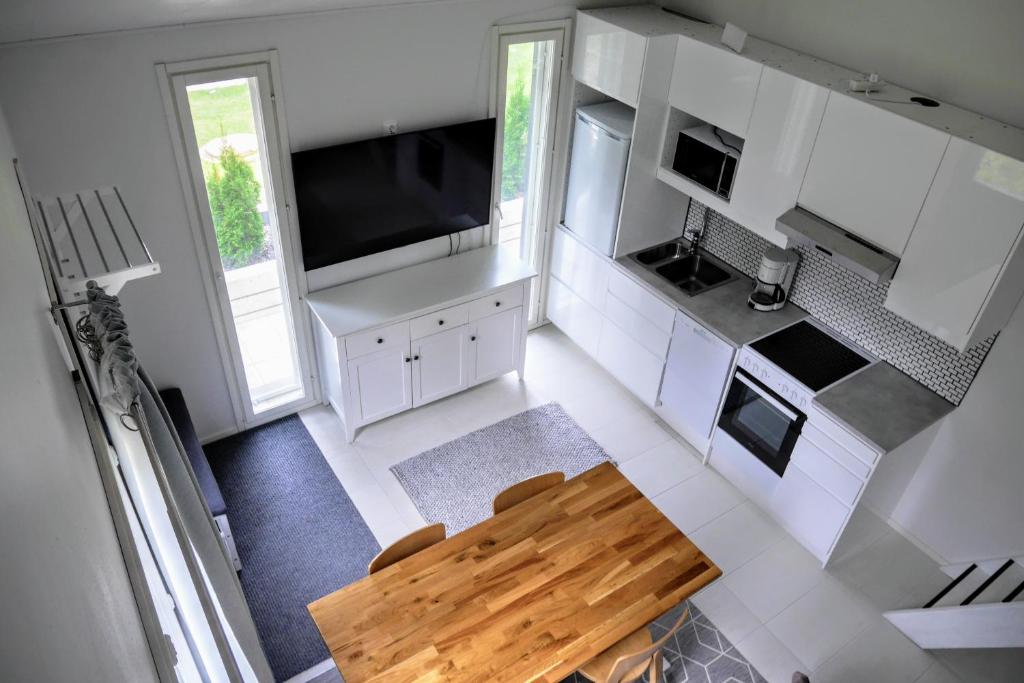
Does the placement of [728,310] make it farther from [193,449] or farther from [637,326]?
[193,449]

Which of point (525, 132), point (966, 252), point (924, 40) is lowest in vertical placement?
point (525, 132)

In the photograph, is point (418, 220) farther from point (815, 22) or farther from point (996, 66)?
point (996, 66)

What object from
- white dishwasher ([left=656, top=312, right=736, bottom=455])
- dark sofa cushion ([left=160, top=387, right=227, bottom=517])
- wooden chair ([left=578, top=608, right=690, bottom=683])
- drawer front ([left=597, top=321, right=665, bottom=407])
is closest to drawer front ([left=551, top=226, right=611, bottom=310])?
drawer front ([left=597, top=321, right=665, bottom=407])

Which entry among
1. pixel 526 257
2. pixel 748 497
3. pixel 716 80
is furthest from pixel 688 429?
pixel 716 80

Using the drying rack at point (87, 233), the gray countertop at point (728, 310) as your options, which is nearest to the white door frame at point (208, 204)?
the drying rack at point (87, 233)

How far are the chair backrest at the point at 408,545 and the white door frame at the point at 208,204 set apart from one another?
169 centimetres

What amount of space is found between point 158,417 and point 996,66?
3483 mm

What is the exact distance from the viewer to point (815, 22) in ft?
12.4

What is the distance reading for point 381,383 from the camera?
437 cm

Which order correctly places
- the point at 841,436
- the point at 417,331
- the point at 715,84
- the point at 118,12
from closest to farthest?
the point at 118,12 → the point at 841,436 → the point at 715,84 → the point at 417,331

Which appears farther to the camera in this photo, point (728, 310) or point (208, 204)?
point (728, 310)

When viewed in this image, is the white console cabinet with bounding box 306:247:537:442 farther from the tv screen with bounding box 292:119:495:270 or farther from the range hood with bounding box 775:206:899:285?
the range hood with bounding box 775:206:899:285

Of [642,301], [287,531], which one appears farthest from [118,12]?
[642,301]

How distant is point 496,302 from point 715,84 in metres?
1.72
